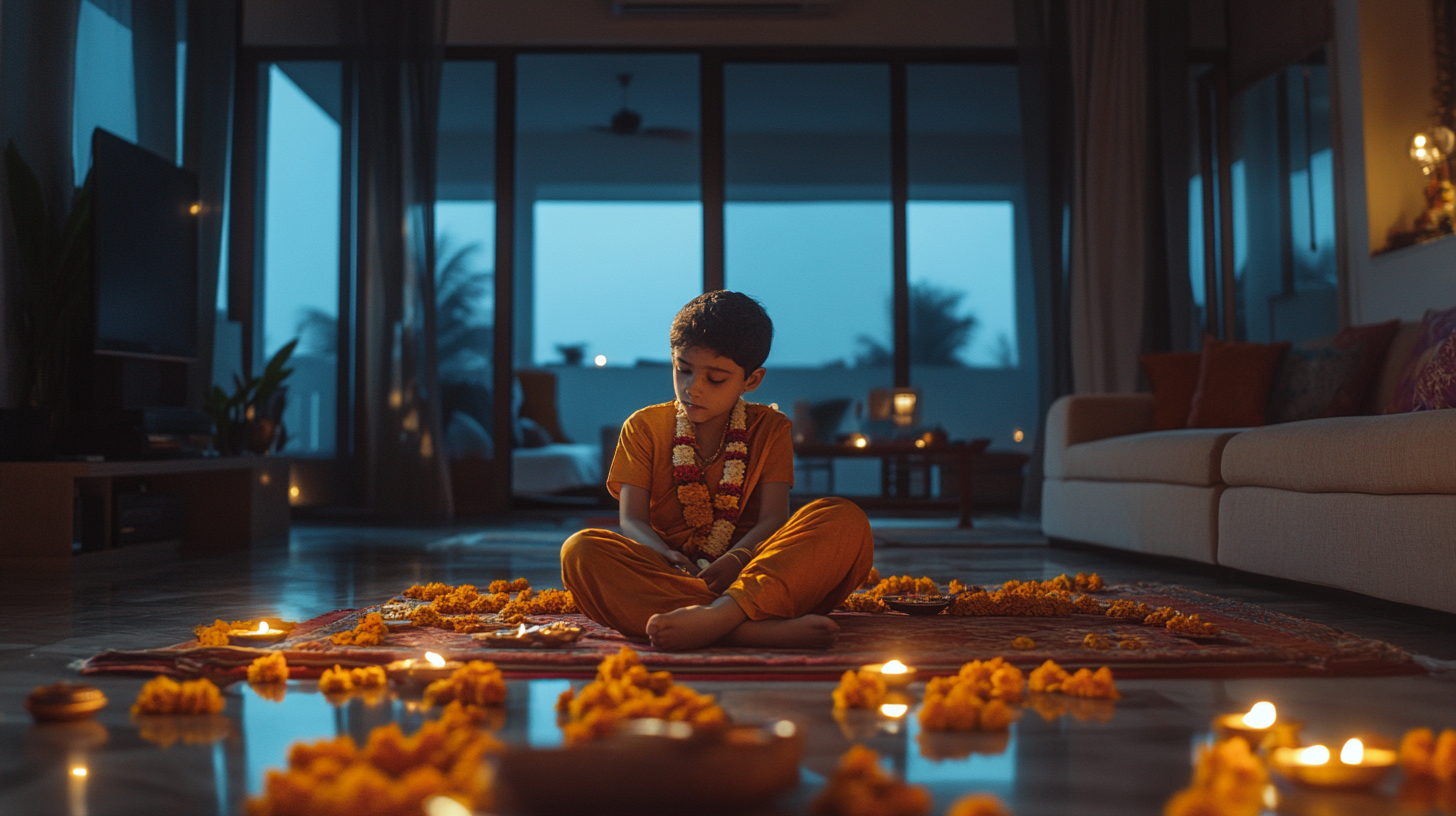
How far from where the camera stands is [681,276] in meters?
8.05

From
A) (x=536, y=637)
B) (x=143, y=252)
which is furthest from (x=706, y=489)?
(x=143, y=252)

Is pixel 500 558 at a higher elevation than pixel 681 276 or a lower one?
lower

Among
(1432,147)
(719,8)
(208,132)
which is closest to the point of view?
(1432,147)

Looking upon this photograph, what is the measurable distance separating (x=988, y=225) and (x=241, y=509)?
5125 millimetres

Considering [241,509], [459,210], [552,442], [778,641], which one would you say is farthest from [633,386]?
[778,641]

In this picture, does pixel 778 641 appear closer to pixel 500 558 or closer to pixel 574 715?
pixel 574 715

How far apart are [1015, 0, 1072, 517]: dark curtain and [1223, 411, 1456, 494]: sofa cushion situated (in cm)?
334

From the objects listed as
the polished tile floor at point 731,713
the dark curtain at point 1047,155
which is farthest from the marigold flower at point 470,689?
the dark curtain at point 1047,155

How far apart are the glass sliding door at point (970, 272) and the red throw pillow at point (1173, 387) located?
116 inches

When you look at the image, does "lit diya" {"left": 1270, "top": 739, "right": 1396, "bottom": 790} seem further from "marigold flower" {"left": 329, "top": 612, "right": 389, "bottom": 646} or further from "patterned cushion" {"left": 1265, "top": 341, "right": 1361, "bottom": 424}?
"patterned cushion" {"left": 1265, "top": 341, "right": 1361, "bottom": 424}

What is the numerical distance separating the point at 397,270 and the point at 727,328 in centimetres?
446

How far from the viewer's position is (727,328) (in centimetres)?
199

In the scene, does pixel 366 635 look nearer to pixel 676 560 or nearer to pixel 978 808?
pixel 676 560

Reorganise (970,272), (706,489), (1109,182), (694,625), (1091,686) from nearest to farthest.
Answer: (1091,686) < (694,625) < (706,489) < (1109,182) < (970,272)
